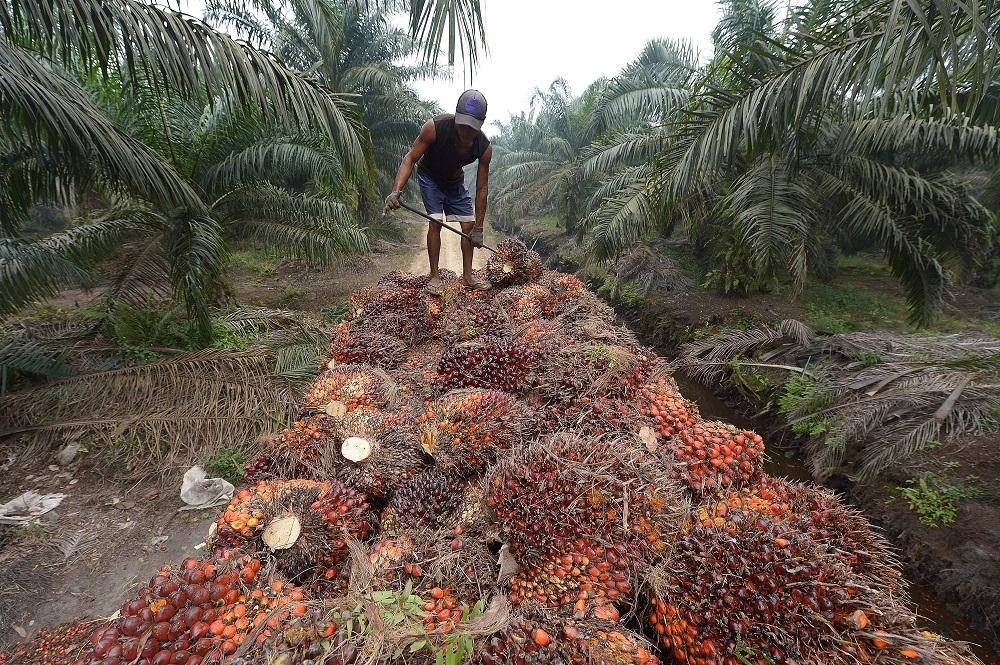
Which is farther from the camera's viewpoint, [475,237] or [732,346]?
[732,346]

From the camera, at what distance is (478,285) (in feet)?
14.6

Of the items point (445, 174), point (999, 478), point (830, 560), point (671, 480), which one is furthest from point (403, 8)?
point (999, 478)

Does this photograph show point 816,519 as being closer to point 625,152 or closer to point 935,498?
point 935,498

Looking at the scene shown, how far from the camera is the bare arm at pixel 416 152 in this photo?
3443 mm

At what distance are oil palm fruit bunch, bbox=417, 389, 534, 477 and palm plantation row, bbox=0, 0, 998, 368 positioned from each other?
1.85 meters

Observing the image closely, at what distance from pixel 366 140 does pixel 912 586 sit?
5542 millimetres

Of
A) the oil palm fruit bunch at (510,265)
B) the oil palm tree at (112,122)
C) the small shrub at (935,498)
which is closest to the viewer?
the oil palm tree at (112,122)

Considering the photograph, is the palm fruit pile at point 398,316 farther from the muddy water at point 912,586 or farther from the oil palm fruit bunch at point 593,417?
the muddy water at point 912,586

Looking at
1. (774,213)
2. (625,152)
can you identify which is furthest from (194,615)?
(625,152)

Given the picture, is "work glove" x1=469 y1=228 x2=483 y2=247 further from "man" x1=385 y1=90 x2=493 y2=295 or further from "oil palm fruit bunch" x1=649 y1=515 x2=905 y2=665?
"oil palm fruit bunch" x1=649 y1=515 x2=905 y2=665

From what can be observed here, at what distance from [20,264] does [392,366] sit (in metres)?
3.27

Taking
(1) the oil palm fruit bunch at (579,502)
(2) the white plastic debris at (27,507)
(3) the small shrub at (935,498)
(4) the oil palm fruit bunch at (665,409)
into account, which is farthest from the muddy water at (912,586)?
(2) the white plastic debris at (27,507)

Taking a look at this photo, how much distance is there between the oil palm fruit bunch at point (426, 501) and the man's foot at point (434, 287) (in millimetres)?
2128

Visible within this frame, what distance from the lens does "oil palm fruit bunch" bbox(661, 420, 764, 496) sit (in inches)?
69.9
